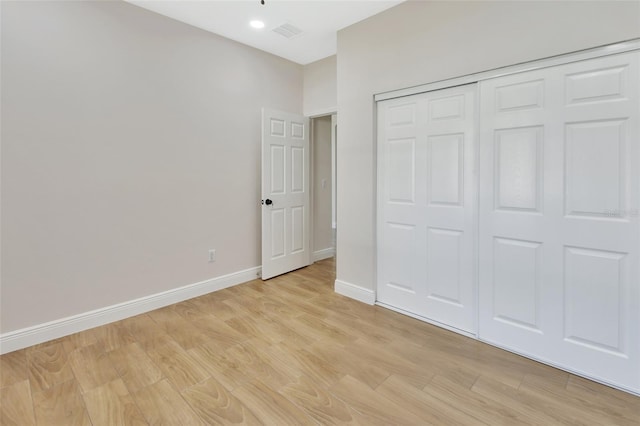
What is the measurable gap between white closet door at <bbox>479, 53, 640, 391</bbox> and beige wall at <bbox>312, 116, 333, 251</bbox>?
8.59 ft

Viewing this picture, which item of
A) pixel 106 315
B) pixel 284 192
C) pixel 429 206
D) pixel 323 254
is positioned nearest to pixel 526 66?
pixel 429 206

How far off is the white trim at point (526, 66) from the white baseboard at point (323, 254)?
8.60ft

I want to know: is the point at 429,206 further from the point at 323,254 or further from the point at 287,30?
the point at 323,254

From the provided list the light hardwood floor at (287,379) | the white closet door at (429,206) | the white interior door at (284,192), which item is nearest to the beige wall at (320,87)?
the white interior door at (284,192)

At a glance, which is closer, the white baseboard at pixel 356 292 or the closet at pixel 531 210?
the closet at pixel 531 210

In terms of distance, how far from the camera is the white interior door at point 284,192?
3779 mm

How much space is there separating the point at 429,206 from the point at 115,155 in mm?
2821

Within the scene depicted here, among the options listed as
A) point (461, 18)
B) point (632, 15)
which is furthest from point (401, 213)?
point (632, 15)

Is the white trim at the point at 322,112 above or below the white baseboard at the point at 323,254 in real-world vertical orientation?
above

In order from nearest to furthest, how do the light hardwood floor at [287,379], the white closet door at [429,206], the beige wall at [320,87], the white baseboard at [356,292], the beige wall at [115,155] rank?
the light hardwood floor at [287,379] → the beige wall at [115,155] → the white closet door at [429,206] → the white baseboard at [356,292] → the beige wall at [320,87]

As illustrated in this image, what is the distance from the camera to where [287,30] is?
10.6 ft

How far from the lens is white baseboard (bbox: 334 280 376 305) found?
10.2ft

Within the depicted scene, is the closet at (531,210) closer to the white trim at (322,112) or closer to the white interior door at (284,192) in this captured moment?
the white trim at (322,112)

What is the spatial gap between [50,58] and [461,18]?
3.21 metres
